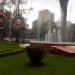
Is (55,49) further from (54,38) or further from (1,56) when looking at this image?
(54,38)

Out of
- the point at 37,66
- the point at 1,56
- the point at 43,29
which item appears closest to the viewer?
the point at 37,66

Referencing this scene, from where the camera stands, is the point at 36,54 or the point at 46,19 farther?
the point at 46,19

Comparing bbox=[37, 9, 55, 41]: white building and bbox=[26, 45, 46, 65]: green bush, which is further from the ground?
bbox=[37, 9, 55, 41]: white building

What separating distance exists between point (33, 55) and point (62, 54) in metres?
5.51

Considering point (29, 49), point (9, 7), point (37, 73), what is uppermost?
point (9, 7)

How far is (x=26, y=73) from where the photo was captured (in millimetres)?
10375

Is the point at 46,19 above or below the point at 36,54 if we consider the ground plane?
above

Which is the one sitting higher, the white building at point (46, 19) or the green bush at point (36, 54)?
the white building at point (46, 19)

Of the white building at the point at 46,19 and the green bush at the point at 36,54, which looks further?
the white building at the point at 46,19

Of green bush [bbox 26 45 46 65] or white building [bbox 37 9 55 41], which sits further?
white building [bbox 37 9 55 41]

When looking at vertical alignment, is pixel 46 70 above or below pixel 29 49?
below

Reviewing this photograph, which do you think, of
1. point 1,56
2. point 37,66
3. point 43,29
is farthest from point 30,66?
point 43,29

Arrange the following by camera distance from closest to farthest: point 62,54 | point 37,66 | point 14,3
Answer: point 37,66 → point 62,54 → point 14,3

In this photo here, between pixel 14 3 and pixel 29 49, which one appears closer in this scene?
pixel 29 49
